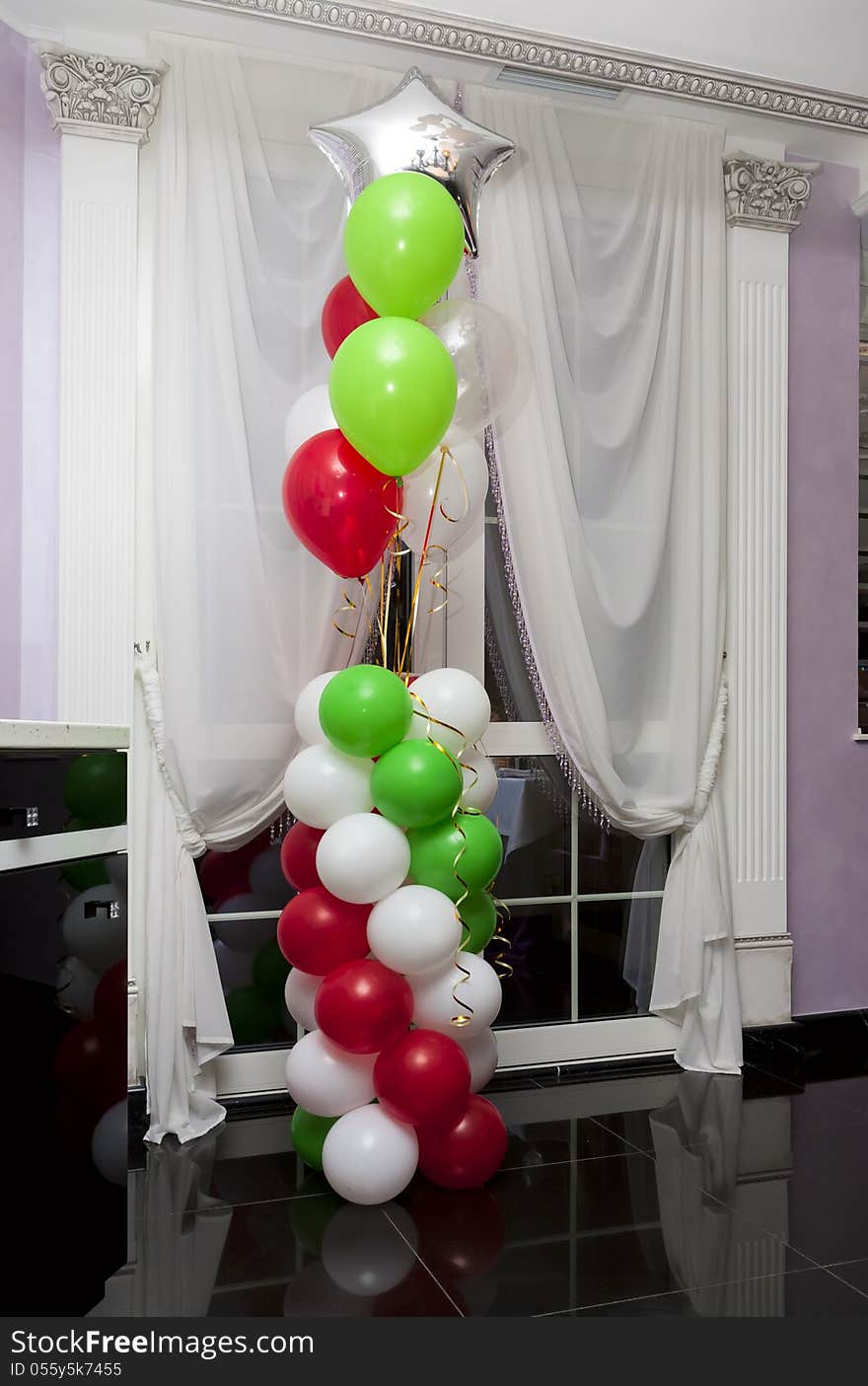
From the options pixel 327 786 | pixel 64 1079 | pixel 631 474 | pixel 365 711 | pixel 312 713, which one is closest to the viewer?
pixel 64 1079

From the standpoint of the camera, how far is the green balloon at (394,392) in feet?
6.45

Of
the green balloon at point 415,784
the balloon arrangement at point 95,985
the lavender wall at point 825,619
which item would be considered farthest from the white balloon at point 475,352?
the lavender wall at point 825,619

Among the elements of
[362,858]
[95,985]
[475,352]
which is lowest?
[95,985]

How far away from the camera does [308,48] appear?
266 centimetres

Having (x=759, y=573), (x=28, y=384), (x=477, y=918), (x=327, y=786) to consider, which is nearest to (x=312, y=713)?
(x=327, y=786)

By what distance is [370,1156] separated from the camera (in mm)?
1987

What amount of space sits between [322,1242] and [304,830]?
799mm

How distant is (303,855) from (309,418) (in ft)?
3.16

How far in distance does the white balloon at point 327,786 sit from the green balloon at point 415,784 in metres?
0.06

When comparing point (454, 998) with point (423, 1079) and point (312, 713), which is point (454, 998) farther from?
point (312, 713)

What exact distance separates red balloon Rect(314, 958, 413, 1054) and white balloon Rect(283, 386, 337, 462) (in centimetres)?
115

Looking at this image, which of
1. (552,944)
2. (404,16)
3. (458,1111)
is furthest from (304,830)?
(404,16)

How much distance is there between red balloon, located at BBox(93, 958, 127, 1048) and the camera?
150 cm

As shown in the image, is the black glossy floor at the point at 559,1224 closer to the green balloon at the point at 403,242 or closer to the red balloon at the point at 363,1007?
the red balloon at the point at 363,1007
